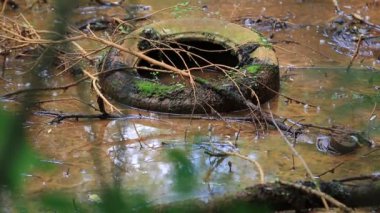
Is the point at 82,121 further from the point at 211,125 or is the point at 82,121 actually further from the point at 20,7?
the point at 20,7

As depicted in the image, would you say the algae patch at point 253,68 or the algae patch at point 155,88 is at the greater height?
the algae patch at point 253,68

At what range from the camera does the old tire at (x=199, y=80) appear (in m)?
5.11

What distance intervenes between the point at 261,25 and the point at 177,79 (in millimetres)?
1951

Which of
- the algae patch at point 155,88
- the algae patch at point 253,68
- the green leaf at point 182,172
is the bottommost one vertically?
the algae patch at point 155,88

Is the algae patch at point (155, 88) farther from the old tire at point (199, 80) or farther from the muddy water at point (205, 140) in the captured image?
the muddy water at point (205, 140)

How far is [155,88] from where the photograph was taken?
525cm

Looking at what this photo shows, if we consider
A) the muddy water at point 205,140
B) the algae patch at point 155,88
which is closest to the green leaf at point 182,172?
the muddy water at point 205,140

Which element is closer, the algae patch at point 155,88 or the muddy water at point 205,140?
the muddy water at point 205,140

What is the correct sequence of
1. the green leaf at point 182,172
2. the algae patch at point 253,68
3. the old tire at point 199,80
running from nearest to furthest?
1. the green leaf at point 182,172
2. the old tire at point 199,80
3. the algae patch at point 253,68

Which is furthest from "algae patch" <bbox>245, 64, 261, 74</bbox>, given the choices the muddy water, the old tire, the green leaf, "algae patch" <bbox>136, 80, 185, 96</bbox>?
the green leaf

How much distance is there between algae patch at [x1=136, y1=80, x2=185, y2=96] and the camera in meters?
5.19

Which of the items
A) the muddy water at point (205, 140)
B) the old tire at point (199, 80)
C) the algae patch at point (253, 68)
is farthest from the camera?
the algae patch at point (253, 68)

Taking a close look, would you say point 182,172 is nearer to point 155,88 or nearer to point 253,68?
point 155,88

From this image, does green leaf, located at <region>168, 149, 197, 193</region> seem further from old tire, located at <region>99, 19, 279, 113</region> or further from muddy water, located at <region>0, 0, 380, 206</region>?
old tire, located at <region>99, 19, 279, 113</region>
